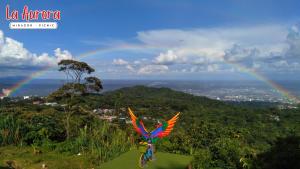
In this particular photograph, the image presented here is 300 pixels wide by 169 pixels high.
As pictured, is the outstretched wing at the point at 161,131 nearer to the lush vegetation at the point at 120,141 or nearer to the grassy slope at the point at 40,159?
the lush vegetation at the point at 120,141

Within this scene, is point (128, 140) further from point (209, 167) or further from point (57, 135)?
point (209, 167)

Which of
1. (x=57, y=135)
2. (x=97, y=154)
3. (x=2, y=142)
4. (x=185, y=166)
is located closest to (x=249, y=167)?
(x=185, y=166)

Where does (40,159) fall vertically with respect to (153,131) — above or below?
below

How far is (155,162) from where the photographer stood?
723cm

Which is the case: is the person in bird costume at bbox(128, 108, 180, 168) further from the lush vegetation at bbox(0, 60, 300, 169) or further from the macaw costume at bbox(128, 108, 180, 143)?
the lush vegetation at bbox(0, 60, 300, 169)

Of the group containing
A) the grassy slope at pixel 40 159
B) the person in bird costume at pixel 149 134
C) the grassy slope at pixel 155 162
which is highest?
the person in bird costume at pixel 149 134

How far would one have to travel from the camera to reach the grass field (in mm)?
7015

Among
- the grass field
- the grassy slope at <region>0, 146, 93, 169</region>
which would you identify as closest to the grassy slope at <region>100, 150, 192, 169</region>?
the grass field

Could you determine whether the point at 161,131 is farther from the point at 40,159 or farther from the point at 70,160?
the point at 40,159

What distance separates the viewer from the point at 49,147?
10.4 m

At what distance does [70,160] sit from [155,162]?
3.29 metres

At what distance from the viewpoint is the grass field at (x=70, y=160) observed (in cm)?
702

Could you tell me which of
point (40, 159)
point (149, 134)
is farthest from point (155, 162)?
point (40, 159)

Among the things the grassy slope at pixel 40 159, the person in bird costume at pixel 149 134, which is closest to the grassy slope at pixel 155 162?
the person in bird costume at pixel 149 134
